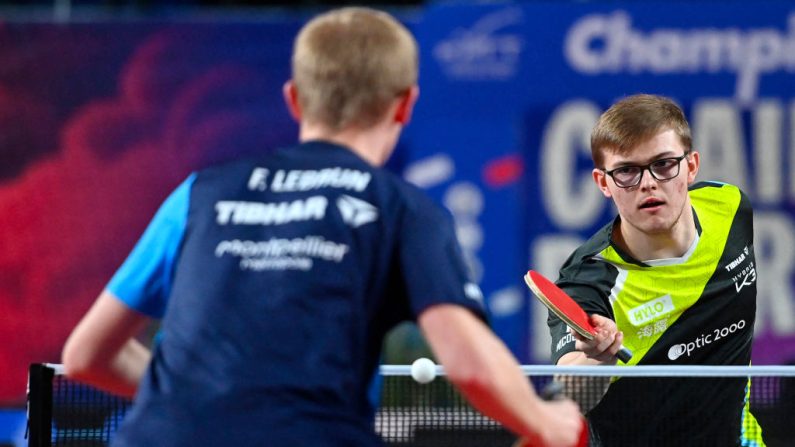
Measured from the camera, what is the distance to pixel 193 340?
9.34 ft

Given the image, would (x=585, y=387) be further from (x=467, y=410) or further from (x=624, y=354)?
(x=467, y=410)

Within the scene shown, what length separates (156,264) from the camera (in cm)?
299

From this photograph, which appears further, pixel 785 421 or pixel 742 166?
pixel 742 166

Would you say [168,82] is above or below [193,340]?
above

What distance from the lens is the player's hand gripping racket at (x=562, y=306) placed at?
4.33 metres

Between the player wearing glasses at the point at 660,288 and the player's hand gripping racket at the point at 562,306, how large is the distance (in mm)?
329

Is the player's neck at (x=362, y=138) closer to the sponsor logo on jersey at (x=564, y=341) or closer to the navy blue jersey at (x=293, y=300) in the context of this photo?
the navy blue jersey at (x=293, y=300)

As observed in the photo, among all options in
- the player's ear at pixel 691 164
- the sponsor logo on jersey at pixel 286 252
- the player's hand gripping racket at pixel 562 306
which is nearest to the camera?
the sponsor logo on jersey at pixel 286 252

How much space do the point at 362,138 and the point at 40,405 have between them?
6.28 feet

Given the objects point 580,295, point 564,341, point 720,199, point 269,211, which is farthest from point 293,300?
point 720,199

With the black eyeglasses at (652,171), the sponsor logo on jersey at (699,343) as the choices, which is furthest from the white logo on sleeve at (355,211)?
the sponsor logo on jersey at (699,343)

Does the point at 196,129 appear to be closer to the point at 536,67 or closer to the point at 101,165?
the point at 101,165

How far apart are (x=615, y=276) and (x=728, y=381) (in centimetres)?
53

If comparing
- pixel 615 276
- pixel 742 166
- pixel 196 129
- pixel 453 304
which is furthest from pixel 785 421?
pixel 196 129
